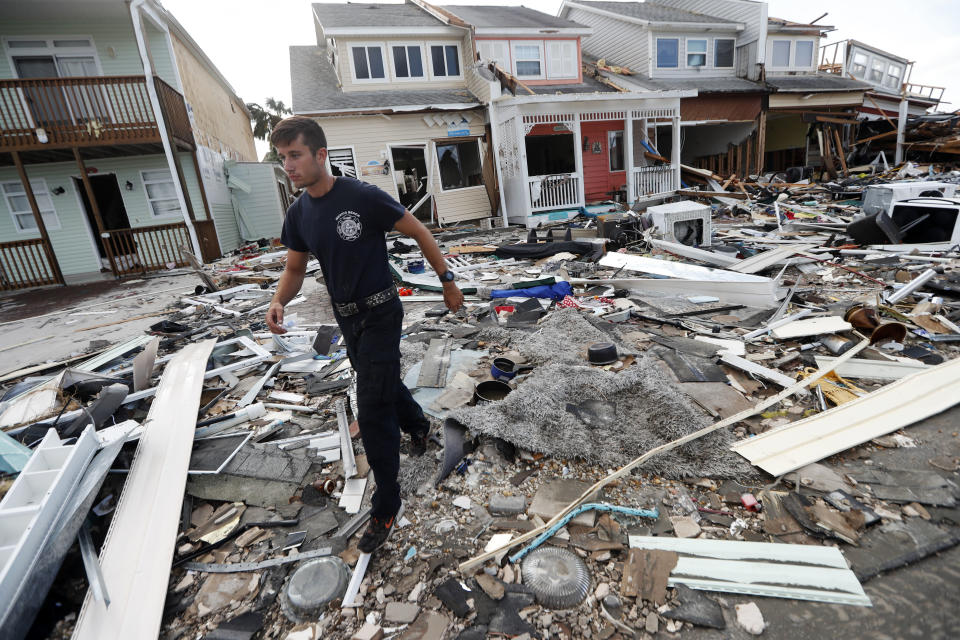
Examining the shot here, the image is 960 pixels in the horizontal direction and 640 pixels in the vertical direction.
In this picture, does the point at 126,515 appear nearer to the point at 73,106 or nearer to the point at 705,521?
the point at 705,521

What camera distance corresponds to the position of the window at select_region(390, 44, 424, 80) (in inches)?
587

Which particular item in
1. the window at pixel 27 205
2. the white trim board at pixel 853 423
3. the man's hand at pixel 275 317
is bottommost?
the white trim board at pixel 853 423

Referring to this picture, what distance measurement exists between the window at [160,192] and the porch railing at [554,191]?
36.3ft

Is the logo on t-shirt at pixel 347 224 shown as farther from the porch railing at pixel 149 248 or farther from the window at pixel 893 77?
the window at pixel 893 77

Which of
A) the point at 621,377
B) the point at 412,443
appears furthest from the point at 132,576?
the point at 621,377

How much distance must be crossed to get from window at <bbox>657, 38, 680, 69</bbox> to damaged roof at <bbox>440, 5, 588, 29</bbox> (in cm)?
382

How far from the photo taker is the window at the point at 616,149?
17.6m

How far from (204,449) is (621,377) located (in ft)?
10.2

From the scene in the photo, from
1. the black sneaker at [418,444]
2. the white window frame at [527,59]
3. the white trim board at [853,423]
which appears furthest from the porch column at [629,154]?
the black sneaker at [418,444]

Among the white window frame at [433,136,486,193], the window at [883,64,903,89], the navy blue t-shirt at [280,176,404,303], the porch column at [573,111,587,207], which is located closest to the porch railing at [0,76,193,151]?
the white window frame at [433,136,486,193]

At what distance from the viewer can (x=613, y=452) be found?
8.82 feet

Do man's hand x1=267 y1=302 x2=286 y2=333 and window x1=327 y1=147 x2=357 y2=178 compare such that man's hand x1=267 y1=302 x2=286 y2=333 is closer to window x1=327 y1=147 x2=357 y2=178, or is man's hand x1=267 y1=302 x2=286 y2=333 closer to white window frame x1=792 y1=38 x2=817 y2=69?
window x1=327 y1=147 x2=357 y2=178

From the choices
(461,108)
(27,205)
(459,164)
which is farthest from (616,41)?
(27,205)

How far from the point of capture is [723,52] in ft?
64.5
